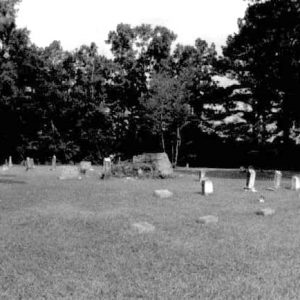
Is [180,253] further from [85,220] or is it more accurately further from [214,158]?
[214,158]

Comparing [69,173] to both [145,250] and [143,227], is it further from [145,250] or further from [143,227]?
[145,250]

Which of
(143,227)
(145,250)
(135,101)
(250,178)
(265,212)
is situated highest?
(135,101)

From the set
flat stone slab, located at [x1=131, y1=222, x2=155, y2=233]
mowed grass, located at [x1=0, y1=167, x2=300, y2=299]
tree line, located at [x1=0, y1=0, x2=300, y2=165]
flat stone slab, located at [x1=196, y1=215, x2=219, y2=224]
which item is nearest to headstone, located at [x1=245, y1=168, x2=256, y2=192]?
mowed grass, located at [x1=0, y1=167, x2=300, y2=299]

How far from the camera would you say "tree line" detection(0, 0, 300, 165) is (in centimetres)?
4697

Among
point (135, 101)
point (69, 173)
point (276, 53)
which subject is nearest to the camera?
point (69, 173)

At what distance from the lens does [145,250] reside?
9.43 m

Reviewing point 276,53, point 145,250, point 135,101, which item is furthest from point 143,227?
point 135,101

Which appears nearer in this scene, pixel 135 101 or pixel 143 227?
pixel 143 227

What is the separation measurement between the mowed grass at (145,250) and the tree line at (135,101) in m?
30.9

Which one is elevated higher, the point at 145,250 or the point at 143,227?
the point at 143,227

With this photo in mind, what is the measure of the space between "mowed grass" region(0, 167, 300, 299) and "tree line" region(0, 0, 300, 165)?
3093cm

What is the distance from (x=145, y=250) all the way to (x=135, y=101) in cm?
4673

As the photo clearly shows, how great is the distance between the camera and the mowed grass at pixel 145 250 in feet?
23.4

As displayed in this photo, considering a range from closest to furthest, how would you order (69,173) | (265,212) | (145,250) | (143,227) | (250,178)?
(145,250)
(143,227)
(265,212)
(250,178)
(69,173)
